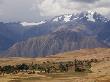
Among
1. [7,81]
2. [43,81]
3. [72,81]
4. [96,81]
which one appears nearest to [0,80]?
[7,81]

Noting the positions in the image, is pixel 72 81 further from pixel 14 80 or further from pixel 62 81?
pixel 14 80

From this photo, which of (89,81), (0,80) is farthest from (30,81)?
(89,81)

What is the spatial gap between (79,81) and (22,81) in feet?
90.0

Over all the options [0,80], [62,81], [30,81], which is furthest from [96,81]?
[0,80]

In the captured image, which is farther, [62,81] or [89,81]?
[62,81]

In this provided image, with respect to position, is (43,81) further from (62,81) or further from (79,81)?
(79,81)

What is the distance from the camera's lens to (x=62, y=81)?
165125 mm

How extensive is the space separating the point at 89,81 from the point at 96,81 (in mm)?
3290

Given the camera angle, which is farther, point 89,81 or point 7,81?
point 7,81

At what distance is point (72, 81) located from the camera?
527 feet

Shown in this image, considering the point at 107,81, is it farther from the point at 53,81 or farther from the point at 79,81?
the point at 53,81

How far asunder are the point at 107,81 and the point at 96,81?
4.74 meters

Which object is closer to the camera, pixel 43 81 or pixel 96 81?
pixel 96 81

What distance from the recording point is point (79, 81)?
6132 inches
